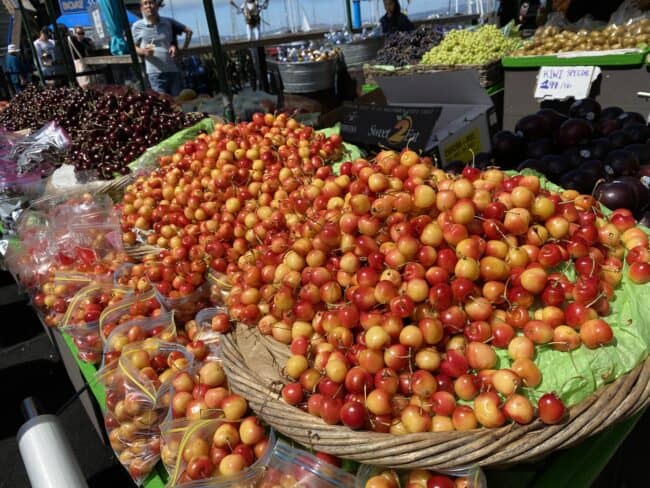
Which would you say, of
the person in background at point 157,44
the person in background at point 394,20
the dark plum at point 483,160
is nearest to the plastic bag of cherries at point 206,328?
the dark plum at point 483,160

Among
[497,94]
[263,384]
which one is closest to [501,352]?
[263,384]

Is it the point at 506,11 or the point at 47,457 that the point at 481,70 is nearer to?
the point at 47,457

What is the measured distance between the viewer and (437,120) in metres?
2.52

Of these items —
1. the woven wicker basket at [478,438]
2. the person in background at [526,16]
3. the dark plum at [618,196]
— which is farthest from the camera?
the person in background at [526,16]

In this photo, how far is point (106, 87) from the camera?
4.82 m

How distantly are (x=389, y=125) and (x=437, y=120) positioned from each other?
30 cm

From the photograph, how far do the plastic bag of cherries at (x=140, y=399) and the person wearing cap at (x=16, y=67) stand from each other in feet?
39.9

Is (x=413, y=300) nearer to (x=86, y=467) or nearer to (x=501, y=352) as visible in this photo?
(x=501, y=352)

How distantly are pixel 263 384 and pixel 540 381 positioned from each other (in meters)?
0.76

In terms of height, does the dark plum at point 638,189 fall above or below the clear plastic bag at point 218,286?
above

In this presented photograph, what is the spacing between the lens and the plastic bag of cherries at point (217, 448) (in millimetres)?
1318

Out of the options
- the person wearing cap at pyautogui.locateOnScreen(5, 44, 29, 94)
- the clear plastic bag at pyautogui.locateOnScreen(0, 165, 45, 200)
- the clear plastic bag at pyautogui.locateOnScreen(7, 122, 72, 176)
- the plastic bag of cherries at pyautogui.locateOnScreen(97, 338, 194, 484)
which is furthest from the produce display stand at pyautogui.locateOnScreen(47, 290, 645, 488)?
the person wearing cap at pyautogui.locateOnScreen(5, 44, 29, 94)

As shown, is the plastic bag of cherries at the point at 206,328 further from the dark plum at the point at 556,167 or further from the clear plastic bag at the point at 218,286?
the dark plum at the point at 556,167

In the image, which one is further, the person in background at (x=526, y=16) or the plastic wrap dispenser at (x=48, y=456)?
the person in background at (x=526, y=16)
